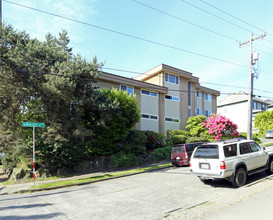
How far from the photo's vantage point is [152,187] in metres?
9.01

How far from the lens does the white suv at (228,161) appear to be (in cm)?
781

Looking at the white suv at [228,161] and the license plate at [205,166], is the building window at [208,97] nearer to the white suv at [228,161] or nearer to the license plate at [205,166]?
the white suv at [228,161]

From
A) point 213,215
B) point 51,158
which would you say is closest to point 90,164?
point 51,158

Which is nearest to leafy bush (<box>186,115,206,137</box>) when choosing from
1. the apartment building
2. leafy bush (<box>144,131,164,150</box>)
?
leafy bush (<box>144,131,164,150</box>)

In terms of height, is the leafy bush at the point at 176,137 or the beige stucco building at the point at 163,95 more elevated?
the beige stucco building at the point at 163,95

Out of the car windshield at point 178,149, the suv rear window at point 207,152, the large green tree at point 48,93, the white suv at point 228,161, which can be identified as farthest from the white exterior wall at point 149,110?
the white suv at point 228,161

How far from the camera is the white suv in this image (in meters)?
7.81

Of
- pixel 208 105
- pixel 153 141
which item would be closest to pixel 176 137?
pixel 153 141

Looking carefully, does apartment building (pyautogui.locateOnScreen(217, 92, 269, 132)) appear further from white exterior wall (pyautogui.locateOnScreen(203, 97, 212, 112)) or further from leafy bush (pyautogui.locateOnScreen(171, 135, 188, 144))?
leafy bush (pyautogui.locateOnScreen(171, 135, 188, 144))

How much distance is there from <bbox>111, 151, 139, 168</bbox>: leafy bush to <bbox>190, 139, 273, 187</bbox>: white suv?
747cm

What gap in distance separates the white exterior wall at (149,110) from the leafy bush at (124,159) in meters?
7.67

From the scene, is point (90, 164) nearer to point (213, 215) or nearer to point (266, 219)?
point (213, 215)

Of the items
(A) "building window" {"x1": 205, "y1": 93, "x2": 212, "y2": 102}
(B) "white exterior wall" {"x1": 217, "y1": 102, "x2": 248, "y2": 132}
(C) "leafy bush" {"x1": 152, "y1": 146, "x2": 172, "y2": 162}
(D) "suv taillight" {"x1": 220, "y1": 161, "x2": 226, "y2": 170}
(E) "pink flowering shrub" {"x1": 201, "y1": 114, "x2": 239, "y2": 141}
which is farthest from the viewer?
(B) "white exterior wall" {"x1": 217, "y1": 102, "x2": 248, "y2": 132}

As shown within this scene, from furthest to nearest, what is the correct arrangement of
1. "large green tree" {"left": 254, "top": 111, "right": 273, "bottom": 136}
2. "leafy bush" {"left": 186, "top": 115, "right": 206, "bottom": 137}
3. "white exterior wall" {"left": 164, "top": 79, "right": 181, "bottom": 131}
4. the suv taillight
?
"large green tree" {"left": 254, "top": 111, "right": 273, "bottom": 136}
"white exterior wall" {"left": 164, "top": 79, "right": 181, "bottom": 131}
"leafy bush" {"left": 186, "top": 115, "right": 206, "bottom": 137}
the suv taillight
